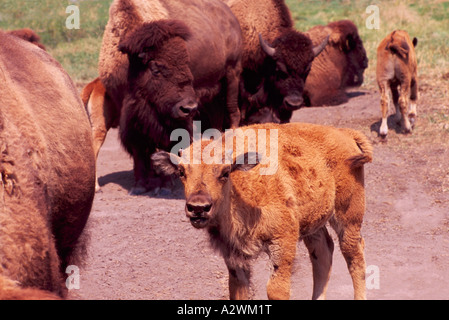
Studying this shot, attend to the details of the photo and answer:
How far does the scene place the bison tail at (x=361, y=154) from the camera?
15.0 feet

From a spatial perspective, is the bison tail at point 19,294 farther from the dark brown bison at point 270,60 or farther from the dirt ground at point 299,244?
the dark brown bison at point 270,60

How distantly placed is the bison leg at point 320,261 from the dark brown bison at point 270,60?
4.29 metres

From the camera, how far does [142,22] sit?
8023mm

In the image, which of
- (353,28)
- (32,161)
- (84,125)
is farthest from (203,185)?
(353,28)

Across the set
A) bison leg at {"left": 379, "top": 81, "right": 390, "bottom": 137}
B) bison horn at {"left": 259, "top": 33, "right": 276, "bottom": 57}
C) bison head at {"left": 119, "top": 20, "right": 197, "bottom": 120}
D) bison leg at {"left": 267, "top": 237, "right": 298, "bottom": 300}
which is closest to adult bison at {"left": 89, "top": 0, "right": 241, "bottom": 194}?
bison head at {"left": 119, "top": 20, "right": 197, "bottom": 120}

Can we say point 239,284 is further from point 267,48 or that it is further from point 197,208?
point 267,48

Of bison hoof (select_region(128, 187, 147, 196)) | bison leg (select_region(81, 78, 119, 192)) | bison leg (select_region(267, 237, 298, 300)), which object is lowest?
bison hoof (select_region(128, 187, 147, 196))

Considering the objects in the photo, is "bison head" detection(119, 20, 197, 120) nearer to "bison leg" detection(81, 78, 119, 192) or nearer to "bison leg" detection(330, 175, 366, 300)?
"bison leg" detection(81, 78, 119, 192)

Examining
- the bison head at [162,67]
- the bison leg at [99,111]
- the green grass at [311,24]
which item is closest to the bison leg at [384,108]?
the green grass at [311,24]

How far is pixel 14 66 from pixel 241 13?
24.7 ft

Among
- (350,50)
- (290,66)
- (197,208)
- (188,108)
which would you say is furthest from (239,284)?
(350,50)

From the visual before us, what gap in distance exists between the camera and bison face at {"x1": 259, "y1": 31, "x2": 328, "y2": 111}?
916 cm

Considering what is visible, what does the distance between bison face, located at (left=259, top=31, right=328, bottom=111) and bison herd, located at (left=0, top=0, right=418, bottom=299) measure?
2 cm

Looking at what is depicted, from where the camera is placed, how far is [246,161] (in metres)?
4.00
